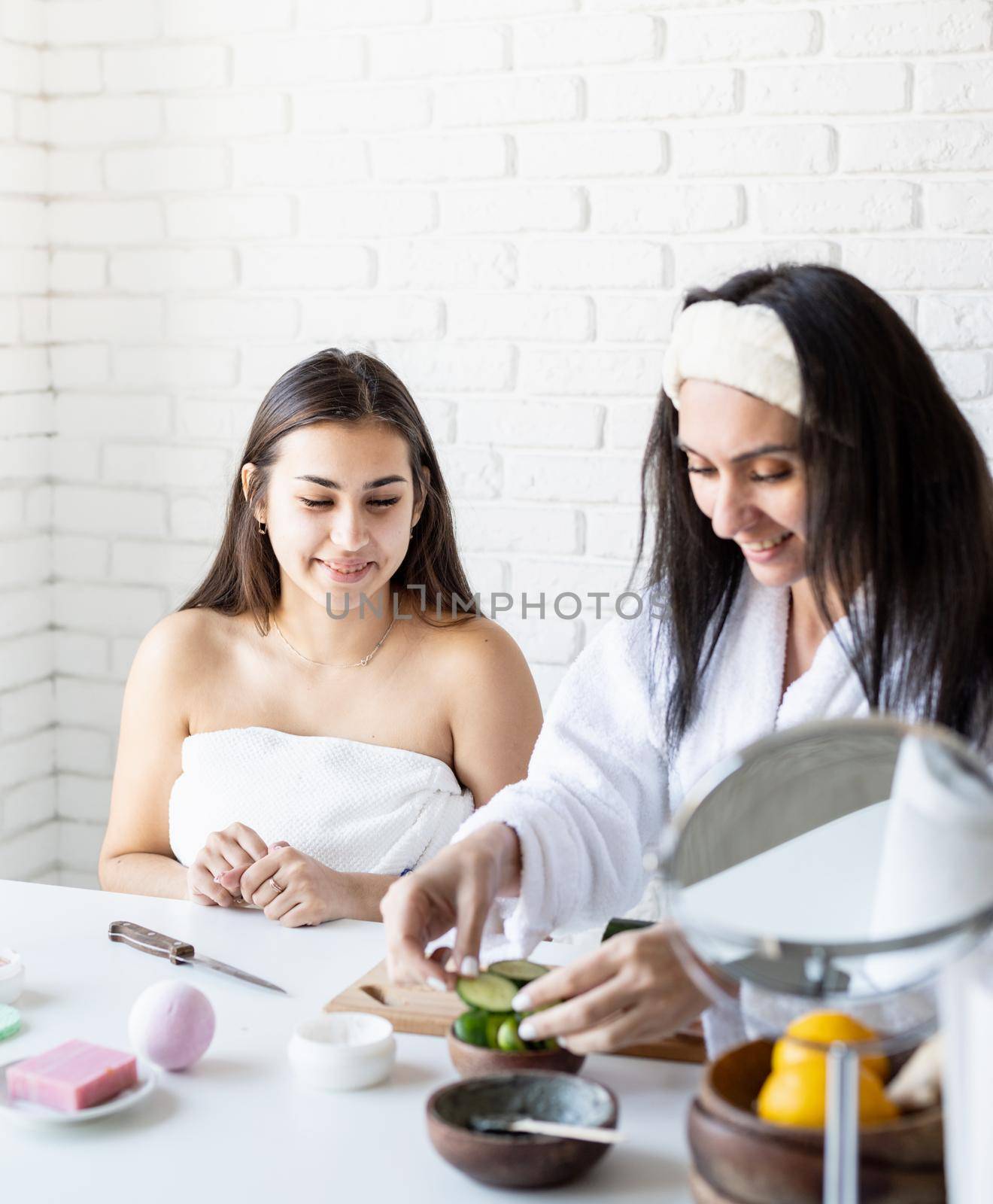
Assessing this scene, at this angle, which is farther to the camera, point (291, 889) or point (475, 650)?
point (475, 650)

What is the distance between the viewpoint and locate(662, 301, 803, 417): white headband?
127 centimetres

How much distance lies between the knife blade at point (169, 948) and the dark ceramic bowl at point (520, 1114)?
0.35 m

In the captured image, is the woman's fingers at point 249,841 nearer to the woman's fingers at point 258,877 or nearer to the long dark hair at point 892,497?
the woman's fingers at point 258,877

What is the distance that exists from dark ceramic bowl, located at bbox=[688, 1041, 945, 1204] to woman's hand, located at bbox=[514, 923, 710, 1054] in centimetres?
22

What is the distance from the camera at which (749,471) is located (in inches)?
52.1

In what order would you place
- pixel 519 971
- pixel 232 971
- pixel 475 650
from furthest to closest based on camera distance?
pixel 475 650 < pixel 232 971 < pixel 519 971

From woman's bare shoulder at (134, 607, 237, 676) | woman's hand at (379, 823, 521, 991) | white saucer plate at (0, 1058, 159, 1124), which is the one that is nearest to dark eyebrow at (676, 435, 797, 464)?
woman's hand at (379, 823, 521, 991)

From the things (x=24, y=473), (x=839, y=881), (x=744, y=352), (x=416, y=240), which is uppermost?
(x=416, y=240)

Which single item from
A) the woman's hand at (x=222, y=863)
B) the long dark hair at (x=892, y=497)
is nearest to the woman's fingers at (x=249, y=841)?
the woman's hand at (x=222, y=863)

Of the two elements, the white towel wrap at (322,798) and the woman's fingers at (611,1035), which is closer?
the woman's fingers at (611,1035)

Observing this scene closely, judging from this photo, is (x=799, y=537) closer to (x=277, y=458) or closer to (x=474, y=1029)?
(x=474, y=1029)

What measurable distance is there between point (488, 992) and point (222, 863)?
21.3 inches

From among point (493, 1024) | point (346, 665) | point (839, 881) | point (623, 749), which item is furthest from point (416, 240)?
point (839, 881)

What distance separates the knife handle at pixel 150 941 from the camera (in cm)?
130
